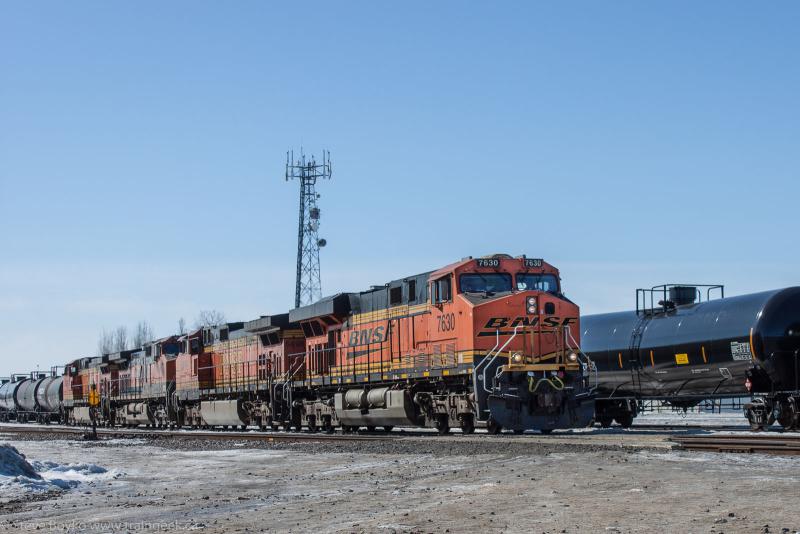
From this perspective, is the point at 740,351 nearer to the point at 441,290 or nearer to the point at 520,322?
the point at 520,322

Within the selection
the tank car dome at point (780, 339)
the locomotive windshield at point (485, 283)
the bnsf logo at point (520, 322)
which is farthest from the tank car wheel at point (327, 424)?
the tank car dome at point (780, 339)

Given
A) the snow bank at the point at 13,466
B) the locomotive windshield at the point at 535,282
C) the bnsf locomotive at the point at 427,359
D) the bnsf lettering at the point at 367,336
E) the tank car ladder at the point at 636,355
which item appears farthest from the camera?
the tank car ladder at the point at 636,355

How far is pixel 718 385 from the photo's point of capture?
2645 cm

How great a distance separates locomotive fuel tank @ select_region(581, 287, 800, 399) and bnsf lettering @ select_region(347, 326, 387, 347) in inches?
280

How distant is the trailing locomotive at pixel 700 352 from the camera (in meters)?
25.1

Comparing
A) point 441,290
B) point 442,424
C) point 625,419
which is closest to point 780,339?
point 625,419

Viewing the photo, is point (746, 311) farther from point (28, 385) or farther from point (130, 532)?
point (28, 385)

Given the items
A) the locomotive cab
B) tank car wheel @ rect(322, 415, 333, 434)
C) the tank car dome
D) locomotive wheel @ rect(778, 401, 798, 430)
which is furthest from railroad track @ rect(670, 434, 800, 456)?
tank car wheel @ rect(322, 415, 333, 434)

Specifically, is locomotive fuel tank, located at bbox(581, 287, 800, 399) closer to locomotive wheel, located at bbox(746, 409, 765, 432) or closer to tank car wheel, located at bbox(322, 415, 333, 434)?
locomotive wheel, located at bbox(746, 409, 765, 432)

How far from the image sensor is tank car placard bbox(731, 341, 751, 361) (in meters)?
25.3

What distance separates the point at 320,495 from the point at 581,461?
4331mm

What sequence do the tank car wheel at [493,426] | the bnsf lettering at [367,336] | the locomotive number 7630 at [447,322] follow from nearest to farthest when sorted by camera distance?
1. the tank car wheel at [493,426]
2. the locomotive number 7630 at [447,322]
3. the bnsf lettering at [367,336]

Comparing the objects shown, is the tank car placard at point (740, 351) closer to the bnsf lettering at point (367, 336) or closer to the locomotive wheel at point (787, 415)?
the locomotive wheel at point (787, 415)

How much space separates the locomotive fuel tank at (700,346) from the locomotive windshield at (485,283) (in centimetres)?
580
